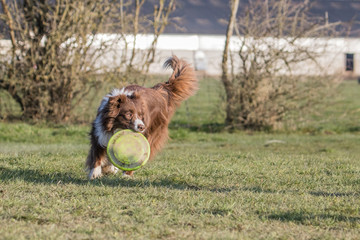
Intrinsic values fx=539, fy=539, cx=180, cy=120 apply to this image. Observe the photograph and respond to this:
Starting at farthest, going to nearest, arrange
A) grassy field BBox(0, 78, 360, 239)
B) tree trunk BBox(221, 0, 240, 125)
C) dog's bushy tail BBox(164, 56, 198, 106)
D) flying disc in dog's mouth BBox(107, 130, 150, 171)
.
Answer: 1. tree trunk BBox(221, 0, 240, 125)
2. dog's bushy tail BBox(164, 56, 198, 106)
3. flying disc in dog's mouth BBox(107, 130, 150, 171)
4. grassy field BBox(0, 78, 360, 239)

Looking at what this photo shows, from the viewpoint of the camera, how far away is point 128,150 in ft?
25.4

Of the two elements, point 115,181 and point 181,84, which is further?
point 181,84

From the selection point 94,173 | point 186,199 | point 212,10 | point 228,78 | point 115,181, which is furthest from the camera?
point 212,10

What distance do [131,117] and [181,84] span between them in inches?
79.9

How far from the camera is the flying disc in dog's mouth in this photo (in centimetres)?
768

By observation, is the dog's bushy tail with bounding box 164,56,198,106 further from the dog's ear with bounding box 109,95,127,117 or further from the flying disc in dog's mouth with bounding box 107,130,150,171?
the flying disc in dog's mouth with bounding box 107,130,150,171

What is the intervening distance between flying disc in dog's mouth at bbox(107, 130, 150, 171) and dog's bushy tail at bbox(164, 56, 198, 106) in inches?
75.5

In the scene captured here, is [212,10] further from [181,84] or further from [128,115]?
[128,115]

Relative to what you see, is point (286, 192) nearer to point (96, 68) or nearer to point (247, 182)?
point (247, 182)

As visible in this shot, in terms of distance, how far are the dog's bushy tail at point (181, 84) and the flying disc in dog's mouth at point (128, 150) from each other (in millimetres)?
1918

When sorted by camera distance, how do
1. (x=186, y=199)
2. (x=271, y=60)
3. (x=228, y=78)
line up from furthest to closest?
(x=228, y=78) → (x=271, y=60) → (x=186, y=199)

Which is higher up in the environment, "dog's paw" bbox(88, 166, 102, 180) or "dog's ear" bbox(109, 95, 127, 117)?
"dog's ear" bbox(109, 95, 127, 117)

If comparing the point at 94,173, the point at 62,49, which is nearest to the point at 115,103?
the point at 94,173

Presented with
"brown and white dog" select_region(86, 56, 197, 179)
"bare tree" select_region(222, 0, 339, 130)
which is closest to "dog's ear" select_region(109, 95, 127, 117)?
"brown and white dog" select_region(86, 56, 197, 179)
